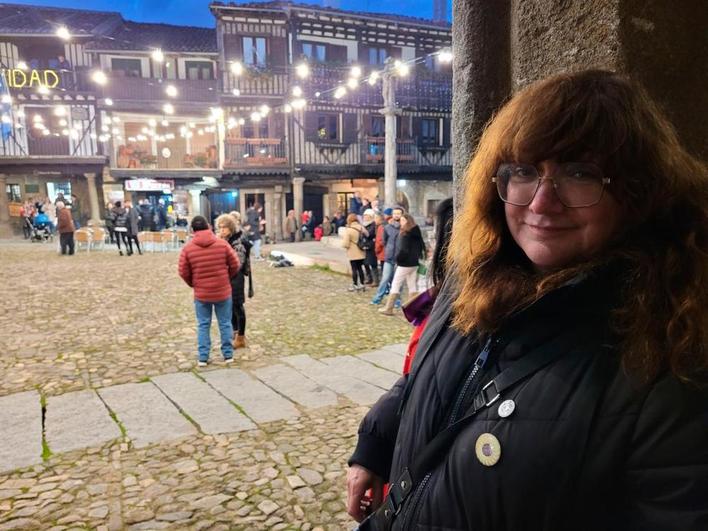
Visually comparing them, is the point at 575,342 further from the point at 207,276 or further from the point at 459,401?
the point at 207,276

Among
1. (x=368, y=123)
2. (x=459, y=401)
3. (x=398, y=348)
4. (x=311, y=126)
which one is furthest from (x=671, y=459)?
(x=368, y=123)

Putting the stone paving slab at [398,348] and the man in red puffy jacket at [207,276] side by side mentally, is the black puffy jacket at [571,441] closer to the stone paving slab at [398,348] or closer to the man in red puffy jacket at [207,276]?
the man in red puffy jacket at [207,276]

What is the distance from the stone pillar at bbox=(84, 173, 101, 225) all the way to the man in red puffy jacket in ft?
67.8

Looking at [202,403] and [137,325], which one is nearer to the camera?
[202,403]

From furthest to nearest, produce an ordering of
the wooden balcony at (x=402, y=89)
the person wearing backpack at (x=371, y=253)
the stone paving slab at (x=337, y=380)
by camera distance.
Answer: the wooden balcony at (x=402, y=89) < the person wearing backpack at (x=371, y=253) < the stone paving slab at (x=337, y=380)

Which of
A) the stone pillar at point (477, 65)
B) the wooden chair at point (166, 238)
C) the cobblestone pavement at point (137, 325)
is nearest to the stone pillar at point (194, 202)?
the wooden chair at point (166, 238)

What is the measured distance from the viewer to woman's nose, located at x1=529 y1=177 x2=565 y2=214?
1.05 m

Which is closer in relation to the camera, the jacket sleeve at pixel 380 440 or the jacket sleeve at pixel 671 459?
the jacket sleeve at pixel 671 459

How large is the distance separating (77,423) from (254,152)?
20.7 meters

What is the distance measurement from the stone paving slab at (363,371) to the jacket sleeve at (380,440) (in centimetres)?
335

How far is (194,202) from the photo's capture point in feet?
85.3

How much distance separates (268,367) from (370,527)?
438cm

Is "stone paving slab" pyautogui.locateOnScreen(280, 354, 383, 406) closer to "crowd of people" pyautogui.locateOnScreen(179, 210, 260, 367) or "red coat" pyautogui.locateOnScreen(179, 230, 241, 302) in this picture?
"crowd of people" pyautogui.locateOnScreen(179, 210, 260, 367)

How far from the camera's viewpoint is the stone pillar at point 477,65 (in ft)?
6.30
